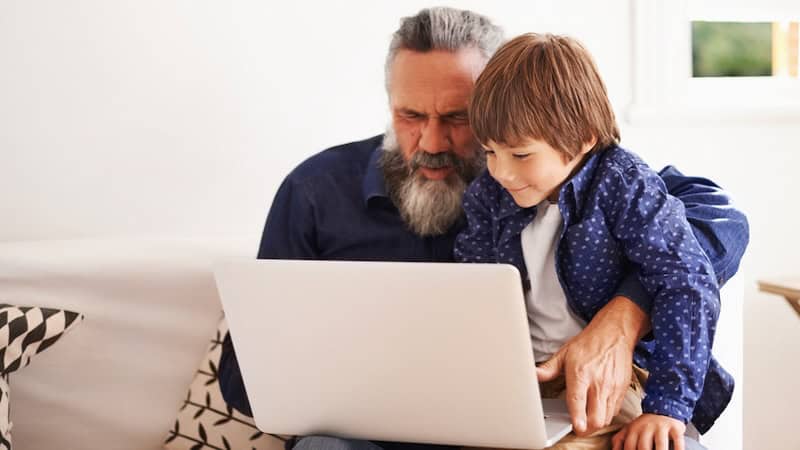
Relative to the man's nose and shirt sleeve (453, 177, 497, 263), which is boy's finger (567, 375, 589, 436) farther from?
the man's nose

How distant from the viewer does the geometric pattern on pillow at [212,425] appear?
2082 mm

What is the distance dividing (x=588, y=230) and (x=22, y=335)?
3.52 ft

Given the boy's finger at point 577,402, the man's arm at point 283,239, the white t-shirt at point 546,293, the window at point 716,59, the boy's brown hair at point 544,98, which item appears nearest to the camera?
the boy's finger at point 577,402

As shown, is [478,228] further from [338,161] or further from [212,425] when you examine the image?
[212,425]

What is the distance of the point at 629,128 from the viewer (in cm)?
282

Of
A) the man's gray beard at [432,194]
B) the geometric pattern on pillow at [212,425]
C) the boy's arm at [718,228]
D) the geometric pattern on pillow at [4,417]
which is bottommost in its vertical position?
the geometric pattern on pillow at [212,425]

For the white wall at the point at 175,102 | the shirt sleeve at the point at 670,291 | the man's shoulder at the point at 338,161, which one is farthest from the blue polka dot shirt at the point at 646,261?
the white wall at the point at 175,102

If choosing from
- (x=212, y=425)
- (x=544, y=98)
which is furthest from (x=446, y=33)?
(x=212, y=425)

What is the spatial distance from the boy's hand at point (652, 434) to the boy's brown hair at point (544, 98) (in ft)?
1.33

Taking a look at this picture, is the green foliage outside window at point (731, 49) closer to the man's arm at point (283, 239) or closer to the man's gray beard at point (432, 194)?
the man's gray beard at point (432, 194)

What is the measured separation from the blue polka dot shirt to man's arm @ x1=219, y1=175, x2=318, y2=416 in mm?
392

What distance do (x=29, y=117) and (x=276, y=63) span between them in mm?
577

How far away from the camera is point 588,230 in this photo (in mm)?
1585

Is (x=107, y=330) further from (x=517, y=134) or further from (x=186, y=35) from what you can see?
(x=517, y=134)
